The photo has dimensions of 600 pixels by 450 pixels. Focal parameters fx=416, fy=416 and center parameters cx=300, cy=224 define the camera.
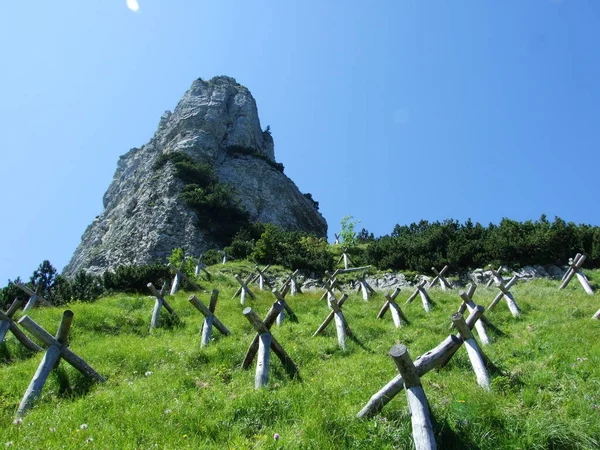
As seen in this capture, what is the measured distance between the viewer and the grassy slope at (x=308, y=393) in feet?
19.1

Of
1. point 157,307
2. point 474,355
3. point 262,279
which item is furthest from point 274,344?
point 262,279

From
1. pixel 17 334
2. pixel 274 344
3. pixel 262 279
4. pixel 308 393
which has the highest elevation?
pixel 262 279

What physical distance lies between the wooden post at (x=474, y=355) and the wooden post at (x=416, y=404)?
6.91 ft

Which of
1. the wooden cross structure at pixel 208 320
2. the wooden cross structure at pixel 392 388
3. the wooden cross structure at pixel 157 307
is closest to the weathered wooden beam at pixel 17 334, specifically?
the wooden cross structure at pixel 157 307

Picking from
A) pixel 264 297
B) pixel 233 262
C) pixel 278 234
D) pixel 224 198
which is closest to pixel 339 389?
pixel 264 297

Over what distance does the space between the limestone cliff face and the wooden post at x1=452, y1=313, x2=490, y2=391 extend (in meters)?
36.9

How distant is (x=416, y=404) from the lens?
18.3 feet

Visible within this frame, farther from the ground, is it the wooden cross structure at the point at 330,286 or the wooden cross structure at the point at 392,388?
the wooden cross structure at the point at 330,286

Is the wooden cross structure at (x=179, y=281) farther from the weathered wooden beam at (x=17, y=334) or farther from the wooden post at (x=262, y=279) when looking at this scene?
the weathered wooden beam at (x=17, y=334)

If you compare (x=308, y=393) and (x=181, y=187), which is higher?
(x=181, y=187)

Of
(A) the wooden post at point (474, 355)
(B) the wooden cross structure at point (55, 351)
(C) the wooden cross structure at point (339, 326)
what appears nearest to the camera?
(A) the wooden post at point (474, 355)

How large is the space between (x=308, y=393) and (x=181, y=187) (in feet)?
156

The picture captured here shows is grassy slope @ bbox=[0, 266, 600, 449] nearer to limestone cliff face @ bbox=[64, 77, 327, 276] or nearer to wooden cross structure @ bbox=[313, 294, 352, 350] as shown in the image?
wooden cross structure @ bbox=[313, 294, 352, 350]

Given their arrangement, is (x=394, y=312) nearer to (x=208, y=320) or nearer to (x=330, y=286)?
(x=330, y=286)
